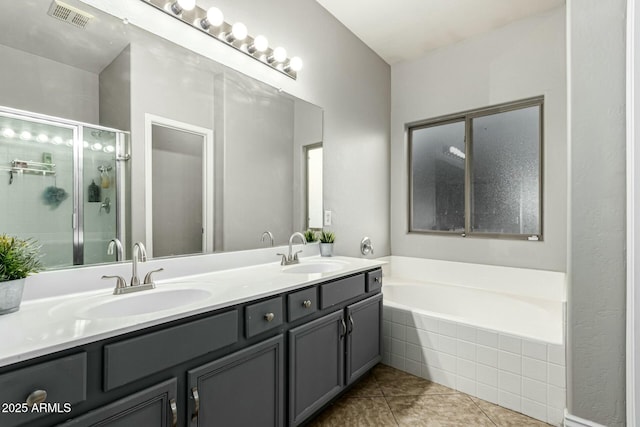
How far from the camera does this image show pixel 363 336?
203cm

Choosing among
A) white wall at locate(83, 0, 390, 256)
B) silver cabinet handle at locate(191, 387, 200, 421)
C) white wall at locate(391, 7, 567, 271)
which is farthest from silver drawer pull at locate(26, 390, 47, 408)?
white wall at locate(391, 7, 567, 271)

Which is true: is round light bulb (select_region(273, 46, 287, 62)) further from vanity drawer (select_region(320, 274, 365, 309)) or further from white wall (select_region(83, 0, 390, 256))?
vanity drawer (select_region(320, 274, 365, 309))

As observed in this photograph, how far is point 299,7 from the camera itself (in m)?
2.39

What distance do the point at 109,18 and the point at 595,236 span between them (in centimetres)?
244

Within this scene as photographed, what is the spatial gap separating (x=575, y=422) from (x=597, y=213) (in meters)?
1.02

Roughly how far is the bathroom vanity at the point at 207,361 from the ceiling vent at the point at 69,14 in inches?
44.2

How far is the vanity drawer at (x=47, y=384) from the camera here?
745mm

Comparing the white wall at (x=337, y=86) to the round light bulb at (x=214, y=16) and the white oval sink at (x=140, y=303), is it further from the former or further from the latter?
the white oval sink at (x=140, y=303)

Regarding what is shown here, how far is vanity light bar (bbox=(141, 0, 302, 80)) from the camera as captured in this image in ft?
5.35

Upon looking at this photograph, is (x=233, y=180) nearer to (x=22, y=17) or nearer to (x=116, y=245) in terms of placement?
(x=116, y=245)

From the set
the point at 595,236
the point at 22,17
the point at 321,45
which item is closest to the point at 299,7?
the point at 321,45

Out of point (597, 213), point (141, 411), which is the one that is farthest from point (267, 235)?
point (597, 213)

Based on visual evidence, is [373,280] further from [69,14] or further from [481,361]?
[69,14]

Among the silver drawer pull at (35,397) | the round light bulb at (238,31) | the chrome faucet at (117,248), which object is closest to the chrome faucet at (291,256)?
the chrome faucet at (117,248)
